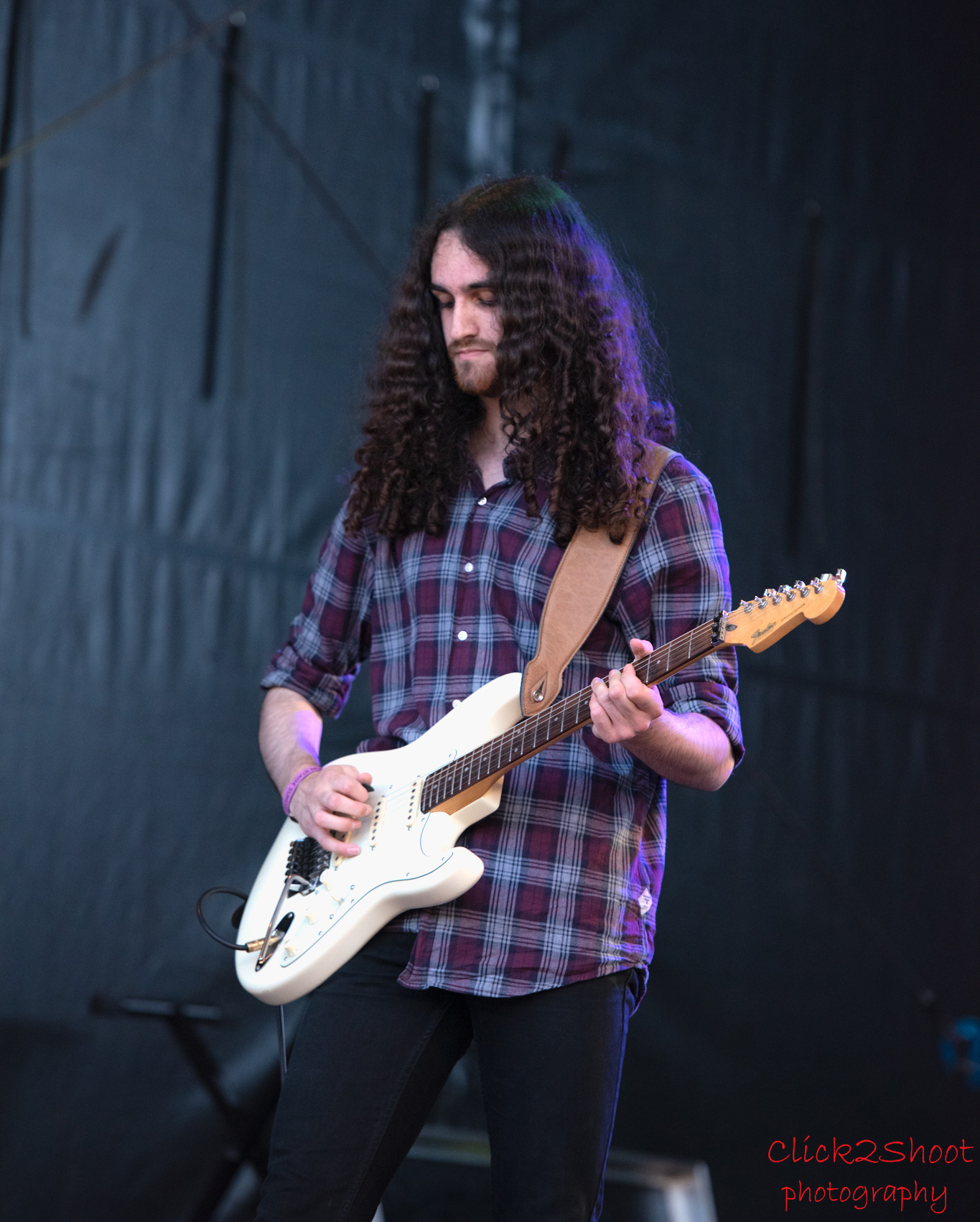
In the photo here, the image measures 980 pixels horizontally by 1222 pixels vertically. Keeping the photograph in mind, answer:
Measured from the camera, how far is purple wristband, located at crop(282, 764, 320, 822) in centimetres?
196

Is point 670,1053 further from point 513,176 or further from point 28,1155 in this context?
point 513,176

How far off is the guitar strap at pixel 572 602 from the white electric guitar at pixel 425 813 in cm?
3

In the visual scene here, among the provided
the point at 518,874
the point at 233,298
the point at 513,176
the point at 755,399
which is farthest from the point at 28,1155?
the point at 755,399

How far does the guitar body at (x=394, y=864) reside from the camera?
1702mm

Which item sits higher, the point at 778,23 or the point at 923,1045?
the point at 778,23

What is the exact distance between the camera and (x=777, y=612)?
1.64 metres

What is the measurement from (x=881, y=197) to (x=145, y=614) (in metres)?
2.60

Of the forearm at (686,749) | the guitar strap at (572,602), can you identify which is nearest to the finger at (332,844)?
the guitar strap at (572,602)

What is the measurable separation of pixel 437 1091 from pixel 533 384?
3.47 feet

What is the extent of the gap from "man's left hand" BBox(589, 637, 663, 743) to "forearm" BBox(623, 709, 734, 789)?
0.03 m

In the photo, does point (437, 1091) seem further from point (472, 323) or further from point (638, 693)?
point (472, 323)

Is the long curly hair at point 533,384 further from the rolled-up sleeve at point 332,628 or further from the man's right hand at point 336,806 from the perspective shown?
the man's right hand at point 336,806

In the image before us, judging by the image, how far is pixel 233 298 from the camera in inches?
132

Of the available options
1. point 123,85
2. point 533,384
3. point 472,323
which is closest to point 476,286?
point 472,323
